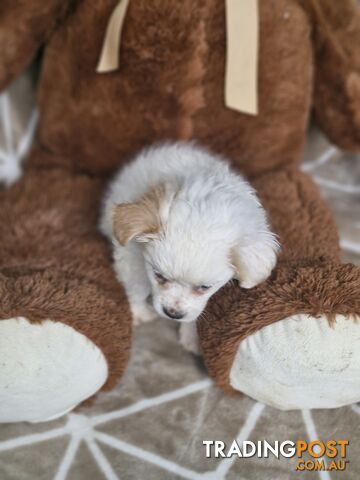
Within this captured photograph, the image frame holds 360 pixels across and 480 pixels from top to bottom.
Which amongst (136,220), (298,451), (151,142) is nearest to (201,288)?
(136,220)

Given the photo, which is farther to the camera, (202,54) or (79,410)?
(202,54)

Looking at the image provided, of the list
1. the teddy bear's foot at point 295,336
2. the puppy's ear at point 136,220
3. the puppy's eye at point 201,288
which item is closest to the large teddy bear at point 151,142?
the teddy bear's foot at point 295,336

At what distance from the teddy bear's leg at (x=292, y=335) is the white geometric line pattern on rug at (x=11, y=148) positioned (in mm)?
915

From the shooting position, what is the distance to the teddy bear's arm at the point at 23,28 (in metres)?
1.57

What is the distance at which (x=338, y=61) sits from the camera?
1.66 meters

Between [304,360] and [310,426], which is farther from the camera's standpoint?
[310,426]

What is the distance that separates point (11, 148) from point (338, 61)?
1125mm

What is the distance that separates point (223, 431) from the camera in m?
1.32

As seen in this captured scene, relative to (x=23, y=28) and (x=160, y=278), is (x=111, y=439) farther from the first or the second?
(x=23, y=28)

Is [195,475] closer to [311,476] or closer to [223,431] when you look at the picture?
[223,431]

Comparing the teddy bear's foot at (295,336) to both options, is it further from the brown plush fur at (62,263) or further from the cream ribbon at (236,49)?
the cream ribbon at (236,49)

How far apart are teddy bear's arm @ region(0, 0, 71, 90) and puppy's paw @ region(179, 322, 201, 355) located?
96 centimetres

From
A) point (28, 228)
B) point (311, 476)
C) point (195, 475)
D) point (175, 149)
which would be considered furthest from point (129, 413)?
point (175, 149)

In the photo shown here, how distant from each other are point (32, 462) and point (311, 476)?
0.65 meters
